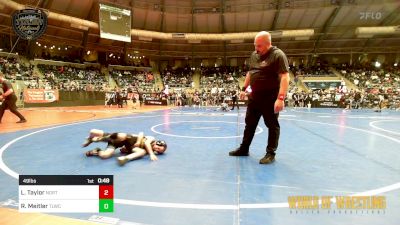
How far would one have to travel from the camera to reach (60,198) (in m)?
1.67

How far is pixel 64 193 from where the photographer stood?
5.51 feet

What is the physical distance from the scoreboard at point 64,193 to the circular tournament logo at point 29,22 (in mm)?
6826

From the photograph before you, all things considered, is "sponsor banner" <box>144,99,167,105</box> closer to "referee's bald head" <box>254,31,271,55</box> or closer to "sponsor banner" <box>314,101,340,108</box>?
"sponsor banner" <box>314,101,340,108</box>

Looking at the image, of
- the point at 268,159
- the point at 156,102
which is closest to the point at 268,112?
the point at 268,159

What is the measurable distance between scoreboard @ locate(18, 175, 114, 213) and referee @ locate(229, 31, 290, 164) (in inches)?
112

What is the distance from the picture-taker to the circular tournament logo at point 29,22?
7316 mm

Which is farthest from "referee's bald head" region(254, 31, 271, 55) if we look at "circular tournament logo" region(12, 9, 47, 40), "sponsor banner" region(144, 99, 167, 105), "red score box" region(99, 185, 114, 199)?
"sponsor banner" region(144, 99, 167, 105)

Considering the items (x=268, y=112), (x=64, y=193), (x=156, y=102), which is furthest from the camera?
(x=156, y=102)

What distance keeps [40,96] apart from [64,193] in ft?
69.3

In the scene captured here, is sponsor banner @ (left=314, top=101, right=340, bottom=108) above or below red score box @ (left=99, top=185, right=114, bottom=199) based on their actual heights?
above

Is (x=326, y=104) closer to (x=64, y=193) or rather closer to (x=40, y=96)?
(x=40, y=96)

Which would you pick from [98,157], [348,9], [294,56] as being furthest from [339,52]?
[98,157]

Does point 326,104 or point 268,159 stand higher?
point 326,104

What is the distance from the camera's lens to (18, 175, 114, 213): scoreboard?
1665 millimetres
